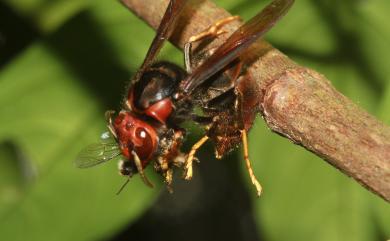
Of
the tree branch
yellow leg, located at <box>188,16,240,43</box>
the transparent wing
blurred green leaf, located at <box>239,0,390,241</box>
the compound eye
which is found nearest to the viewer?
the tree branch

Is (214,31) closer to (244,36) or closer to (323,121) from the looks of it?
(244,36)

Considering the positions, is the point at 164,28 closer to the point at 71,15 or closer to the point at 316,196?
the point at 71,15

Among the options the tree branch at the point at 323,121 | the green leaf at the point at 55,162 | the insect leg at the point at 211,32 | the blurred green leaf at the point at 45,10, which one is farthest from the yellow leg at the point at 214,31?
the blurred green leaf at the point at 45,10

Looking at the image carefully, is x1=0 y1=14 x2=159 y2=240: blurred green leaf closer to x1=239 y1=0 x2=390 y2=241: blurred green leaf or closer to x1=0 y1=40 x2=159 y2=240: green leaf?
x1=0 y1=40 x2=159 y2=240: green leaf

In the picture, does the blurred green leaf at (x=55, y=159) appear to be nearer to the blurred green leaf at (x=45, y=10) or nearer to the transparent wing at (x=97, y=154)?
the blurred green leaf at (x=45, y=10)

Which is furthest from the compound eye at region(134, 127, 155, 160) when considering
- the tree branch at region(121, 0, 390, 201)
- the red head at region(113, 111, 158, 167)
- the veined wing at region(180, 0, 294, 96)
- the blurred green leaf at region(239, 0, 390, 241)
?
the blurred green leaf at region(239, 0, 390, 241)

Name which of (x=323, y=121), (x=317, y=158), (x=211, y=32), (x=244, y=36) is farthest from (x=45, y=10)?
(x=323, y=121)
